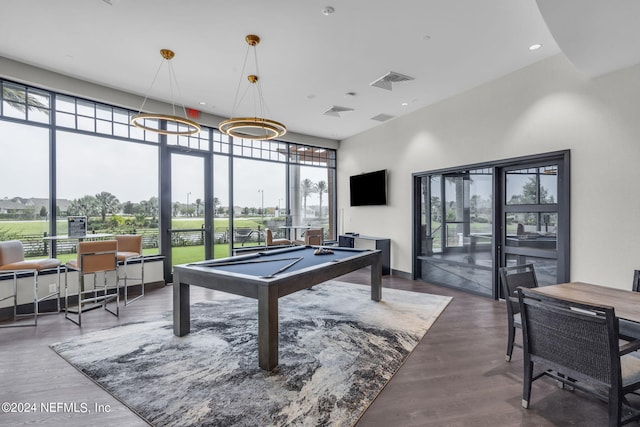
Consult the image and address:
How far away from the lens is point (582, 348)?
1.79m

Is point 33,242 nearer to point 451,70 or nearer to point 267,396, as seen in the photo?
point 267,396

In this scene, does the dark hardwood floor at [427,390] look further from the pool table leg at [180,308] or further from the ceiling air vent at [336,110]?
the ceiling air vent at [336,110]

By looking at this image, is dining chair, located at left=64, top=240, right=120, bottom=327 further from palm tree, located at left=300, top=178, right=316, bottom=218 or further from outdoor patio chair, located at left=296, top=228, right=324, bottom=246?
palm tree, located at left=300, top=178, right=316, bottom=218

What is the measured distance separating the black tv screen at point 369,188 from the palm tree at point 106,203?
5.22 metres

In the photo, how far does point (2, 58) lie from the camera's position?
4047 mm

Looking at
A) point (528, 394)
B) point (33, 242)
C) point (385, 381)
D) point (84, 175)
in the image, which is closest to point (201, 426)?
point (385, 381)

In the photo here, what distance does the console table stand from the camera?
6.80m

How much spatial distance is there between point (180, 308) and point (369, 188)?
5232mm

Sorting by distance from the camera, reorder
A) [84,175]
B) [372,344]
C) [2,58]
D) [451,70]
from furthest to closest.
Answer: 1. [84,175]
2. [451,70]
3. [2,58]
4. [372,344]

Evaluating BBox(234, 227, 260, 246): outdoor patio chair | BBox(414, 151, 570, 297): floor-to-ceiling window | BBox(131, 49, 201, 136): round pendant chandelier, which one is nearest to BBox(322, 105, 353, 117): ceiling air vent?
BBox(414, 151, 570, 297): floor-to-ceiling window

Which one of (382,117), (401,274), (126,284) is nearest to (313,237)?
(401,274)

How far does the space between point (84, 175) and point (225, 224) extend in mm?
2687

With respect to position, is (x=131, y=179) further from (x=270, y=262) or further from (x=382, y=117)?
(x=382, y=117)

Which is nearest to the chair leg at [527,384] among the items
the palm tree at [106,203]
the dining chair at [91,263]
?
the dining chair at [91,263]
